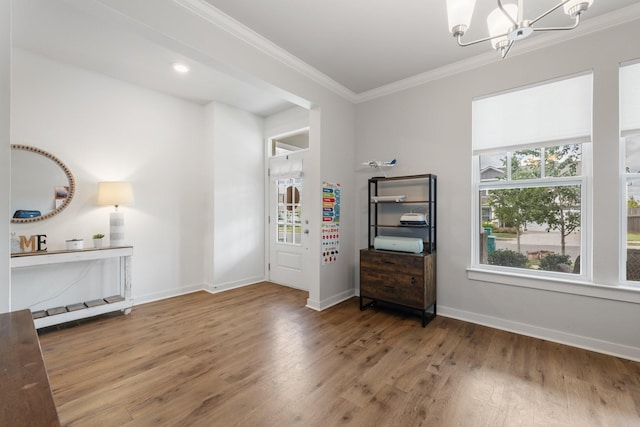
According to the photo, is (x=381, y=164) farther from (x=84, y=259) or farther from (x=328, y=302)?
(x=84, y=259)

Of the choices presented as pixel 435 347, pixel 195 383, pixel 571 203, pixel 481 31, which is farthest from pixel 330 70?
pixel 195 383

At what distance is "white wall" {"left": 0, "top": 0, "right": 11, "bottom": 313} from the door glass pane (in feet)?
10.2

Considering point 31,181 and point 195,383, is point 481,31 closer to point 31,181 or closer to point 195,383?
point 195,383

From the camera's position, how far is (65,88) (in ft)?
9.84

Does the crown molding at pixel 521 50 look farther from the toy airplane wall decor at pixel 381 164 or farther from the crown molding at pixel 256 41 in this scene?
the toy airplane wall decor at pixel 381 164

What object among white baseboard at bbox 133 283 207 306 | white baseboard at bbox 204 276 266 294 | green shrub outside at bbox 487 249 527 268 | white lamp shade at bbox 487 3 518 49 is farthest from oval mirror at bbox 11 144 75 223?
green shrub outside at bbox 487 249 527 268

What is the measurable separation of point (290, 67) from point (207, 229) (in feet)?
8.38

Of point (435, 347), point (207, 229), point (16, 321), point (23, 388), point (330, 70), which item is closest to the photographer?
A: point (23, 388)

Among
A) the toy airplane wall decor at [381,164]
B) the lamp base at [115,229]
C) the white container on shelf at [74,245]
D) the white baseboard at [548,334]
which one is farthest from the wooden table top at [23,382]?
the white baseboard at [548,334]

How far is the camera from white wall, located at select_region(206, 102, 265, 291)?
13.3ft

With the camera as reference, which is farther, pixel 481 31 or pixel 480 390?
pixel 481 31

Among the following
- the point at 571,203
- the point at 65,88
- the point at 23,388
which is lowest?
the point at 23,388

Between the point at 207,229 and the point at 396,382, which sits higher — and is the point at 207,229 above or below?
above

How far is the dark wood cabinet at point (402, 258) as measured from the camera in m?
2.91
